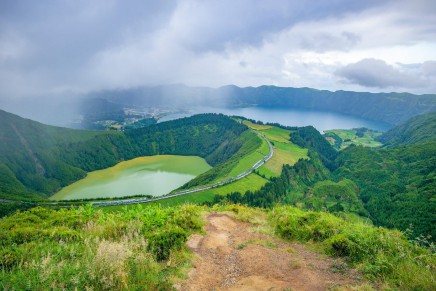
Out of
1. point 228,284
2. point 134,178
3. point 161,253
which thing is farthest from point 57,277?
point 134,178

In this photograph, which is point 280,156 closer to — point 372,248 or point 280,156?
point 280,156

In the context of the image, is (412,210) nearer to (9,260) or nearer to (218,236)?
(218,236)

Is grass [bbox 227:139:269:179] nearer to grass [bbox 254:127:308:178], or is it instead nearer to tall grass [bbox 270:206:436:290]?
grass [bbox 254:127:308:178]

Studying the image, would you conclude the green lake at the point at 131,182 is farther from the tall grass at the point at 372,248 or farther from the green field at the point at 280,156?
the tall grass at the point at 372,248

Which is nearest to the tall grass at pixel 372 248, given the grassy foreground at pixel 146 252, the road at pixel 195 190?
the grassy foreground at pixel 146 252

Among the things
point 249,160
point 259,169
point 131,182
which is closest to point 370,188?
point 259,169

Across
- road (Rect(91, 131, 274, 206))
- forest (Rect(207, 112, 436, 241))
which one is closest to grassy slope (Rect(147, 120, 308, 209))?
road (Rect(91, 131, 274, 206))
